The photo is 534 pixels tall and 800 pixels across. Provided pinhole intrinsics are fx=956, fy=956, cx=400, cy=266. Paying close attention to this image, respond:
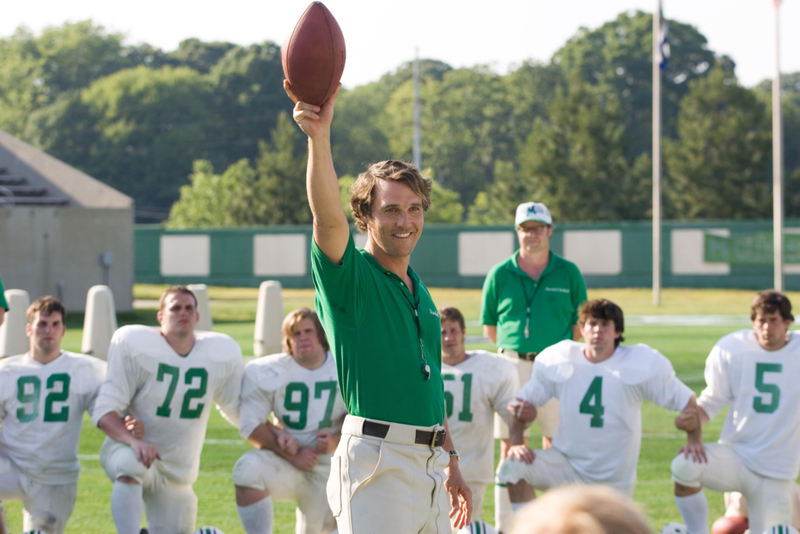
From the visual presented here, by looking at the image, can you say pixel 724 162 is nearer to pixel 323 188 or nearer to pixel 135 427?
pixel 135 427

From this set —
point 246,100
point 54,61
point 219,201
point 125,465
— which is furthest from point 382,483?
point 54,61

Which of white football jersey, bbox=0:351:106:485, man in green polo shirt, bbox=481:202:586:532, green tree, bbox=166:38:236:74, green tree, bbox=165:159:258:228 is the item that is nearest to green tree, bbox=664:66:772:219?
green tree, bbox=165:159:258:228

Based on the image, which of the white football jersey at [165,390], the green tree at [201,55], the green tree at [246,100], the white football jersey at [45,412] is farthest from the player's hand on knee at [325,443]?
the green tree at [201,55]

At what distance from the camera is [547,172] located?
44156 millimetres

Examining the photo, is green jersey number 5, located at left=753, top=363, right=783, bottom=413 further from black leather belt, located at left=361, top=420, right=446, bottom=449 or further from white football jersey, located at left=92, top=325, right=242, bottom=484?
white football jersey, located at left=92, top=325, right=242, bottom=484

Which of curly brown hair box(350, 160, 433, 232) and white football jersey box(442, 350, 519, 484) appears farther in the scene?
white football jersey box(442, 350, 519, 484)

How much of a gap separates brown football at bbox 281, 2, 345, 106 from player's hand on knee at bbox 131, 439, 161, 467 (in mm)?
2901

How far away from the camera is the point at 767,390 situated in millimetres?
5629

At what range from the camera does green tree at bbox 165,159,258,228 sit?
45.4 metres

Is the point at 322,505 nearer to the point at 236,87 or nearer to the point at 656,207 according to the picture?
the point at 656,207

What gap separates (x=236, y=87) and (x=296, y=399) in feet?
218

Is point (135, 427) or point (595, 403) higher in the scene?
point (595, 403)

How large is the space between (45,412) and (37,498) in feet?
1.62

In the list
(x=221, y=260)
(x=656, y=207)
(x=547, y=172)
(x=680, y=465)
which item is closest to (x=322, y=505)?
(x=680, y=465)
